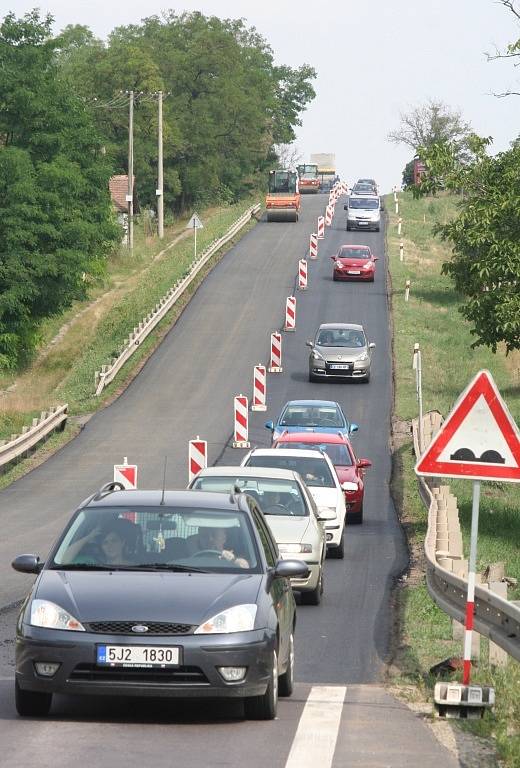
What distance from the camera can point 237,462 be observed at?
106 ft

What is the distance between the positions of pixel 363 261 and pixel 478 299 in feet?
124

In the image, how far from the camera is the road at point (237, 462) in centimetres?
875

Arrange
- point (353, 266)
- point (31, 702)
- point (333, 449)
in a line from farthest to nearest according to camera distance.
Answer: point (353, 266)
point (333, 449)
point (31, 702)

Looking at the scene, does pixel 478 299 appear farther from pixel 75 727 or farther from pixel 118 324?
pixel 118 324

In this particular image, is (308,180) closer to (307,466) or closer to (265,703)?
(307,466)

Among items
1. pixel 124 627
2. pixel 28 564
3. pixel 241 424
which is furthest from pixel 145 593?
pixel 241 424

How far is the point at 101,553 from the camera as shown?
400 inches

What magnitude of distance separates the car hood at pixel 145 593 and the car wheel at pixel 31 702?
0.58 m

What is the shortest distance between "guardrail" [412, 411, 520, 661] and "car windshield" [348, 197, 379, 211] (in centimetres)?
6448

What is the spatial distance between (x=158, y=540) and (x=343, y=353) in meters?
34.7

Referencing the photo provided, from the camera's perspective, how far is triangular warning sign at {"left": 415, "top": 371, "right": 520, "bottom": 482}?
1000 cm


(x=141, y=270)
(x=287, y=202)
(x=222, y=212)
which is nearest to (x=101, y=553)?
(x=141, y=270)

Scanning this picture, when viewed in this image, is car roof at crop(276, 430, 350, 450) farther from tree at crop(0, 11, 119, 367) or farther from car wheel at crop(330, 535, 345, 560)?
tree at crop(0, 11, 119, 367)

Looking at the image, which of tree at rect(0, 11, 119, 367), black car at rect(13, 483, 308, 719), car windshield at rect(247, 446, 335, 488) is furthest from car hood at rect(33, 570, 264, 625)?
tree at rect(0, 11, 119, 367)
